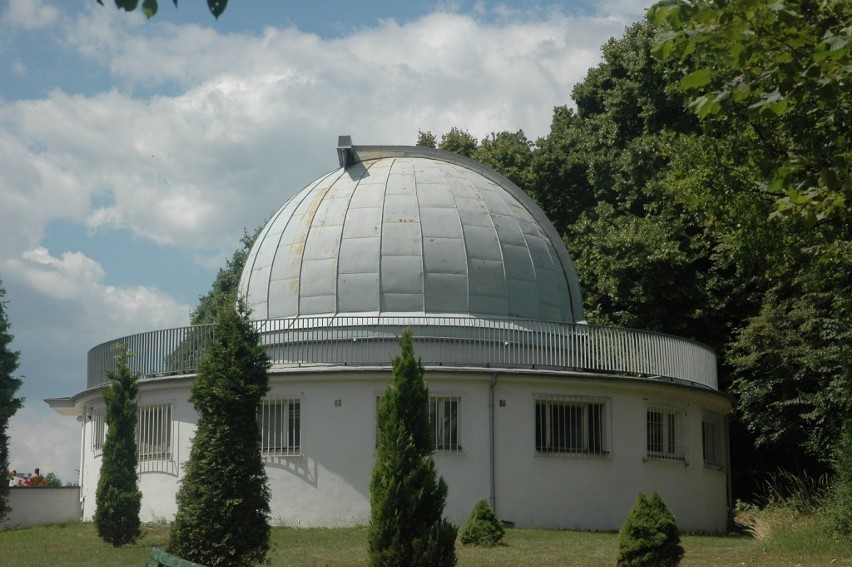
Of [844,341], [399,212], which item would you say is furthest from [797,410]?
[399,212]

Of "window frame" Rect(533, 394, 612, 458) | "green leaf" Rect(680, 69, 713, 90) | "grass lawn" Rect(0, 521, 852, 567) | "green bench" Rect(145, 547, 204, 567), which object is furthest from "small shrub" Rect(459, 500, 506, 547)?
"green leaf" Rect(680, 69, 713, 90)

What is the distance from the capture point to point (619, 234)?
3675 centimetres

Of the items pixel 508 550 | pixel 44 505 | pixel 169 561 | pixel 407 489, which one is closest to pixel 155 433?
pixel 44 505

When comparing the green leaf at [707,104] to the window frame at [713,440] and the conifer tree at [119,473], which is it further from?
the window frame at [713,440]

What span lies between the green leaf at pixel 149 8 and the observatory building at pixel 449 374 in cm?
2031

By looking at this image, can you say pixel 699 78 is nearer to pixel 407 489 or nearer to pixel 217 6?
pixel 217 6

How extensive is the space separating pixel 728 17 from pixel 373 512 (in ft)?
27.3

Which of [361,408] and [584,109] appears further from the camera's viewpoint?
[584,109]

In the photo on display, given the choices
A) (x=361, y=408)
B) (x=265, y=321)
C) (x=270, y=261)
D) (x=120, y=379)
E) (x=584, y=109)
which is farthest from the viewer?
(x=584, y=109)

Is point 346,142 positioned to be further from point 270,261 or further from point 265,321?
point 265,321

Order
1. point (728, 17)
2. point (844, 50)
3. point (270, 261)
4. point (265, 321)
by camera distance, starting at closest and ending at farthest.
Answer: point (844, 50)
point (728, 17)
point (265, 321)
point (270, 261)

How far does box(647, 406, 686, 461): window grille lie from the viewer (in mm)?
29828

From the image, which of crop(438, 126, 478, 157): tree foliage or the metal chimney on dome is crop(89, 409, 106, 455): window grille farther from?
crop(438, 126, 478, 157): tree foliage

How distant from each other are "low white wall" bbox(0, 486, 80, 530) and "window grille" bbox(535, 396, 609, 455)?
12.8 meters
